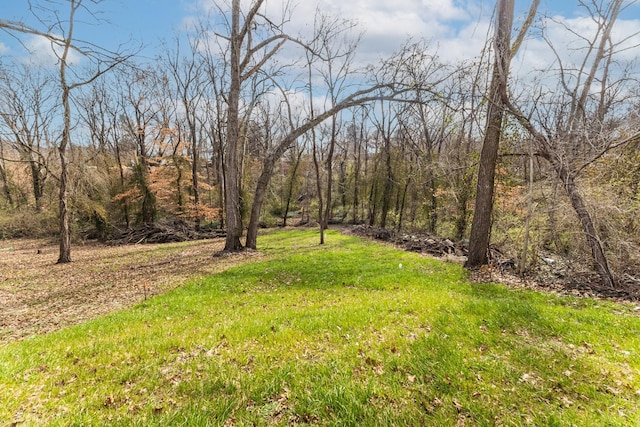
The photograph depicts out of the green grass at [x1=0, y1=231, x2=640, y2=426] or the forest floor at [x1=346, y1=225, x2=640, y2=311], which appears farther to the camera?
the forest floor at [x1=346, y1=225, x2=640, y2=311]

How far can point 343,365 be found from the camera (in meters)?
3.66

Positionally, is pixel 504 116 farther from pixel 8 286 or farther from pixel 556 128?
pixel 8 286

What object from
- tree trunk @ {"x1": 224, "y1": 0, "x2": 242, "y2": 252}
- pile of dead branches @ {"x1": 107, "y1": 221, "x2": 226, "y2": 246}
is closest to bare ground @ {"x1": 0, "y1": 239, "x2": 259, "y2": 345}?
tree trunk @ {"x1": 224, "y1": 0, "x2": 242, "y2": 252}

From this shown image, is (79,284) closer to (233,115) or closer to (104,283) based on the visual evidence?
(104,283)

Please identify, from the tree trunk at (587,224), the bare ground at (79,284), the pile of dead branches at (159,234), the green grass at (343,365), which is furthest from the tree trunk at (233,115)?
the tree trunk at (587,224)

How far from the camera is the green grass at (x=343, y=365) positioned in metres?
2.86

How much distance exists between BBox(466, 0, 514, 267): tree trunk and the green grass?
284 cm

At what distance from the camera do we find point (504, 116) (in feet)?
27.5

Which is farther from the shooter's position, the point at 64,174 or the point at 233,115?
the point at 233,115

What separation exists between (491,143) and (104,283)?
12.4m

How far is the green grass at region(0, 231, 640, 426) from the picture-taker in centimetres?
286

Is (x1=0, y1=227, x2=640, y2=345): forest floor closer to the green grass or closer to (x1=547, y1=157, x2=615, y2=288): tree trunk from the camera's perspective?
(x1=547, y1=157, x2=615, y2=288): tree trunk

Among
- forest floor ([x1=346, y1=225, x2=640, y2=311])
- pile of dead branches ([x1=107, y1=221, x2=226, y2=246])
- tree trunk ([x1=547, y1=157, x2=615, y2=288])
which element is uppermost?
tree trunk ([x1=547, y1=157, x2=615, y2=288])

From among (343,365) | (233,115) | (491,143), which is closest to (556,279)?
(491,143)
